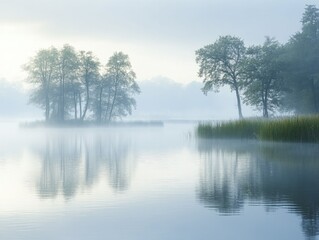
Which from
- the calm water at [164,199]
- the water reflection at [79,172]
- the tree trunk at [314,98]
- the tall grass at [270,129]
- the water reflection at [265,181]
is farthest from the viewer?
the tree trunk at [314,98]

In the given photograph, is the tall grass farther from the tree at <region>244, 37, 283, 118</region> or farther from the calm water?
the tree at <region>244, 37, 283, 118</region>

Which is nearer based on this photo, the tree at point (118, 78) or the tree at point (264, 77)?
the tree at point (264, 77)

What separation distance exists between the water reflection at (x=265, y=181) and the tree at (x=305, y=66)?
3255cm

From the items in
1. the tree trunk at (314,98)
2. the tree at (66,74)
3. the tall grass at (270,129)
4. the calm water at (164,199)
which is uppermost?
the tree at (66,74)

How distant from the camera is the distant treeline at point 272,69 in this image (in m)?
56.1

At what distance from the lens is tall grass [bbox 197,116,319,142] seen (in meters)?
27.7

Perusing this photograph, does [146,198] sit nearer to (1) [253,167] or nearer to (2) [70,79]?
(1) [253,167]

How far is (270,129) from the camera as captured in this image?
99.5 ft

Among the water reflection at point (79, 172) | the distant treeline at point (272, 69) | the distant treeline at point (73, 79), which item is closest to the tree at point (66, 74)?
the distant treeline at point (73, 79)

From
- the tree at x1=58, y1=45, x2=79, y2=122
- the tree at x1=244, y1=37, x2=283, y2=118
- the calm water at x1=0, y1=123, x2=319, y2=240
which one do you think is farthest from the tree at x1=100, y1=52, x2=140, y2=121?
the calm water at x1=0, y1=123, x2=319, y2=240

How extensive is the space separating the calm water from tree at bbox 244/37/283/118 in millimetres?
34910

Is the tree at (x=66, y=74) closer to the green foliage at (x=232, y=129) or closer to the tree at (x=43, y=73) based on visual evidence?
the tree at (x=43, y=73)

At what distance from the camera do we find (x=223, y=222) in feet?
31.6

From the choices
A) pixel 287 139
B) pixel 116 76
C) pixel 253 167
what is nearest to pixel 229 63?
pixel 116 76
